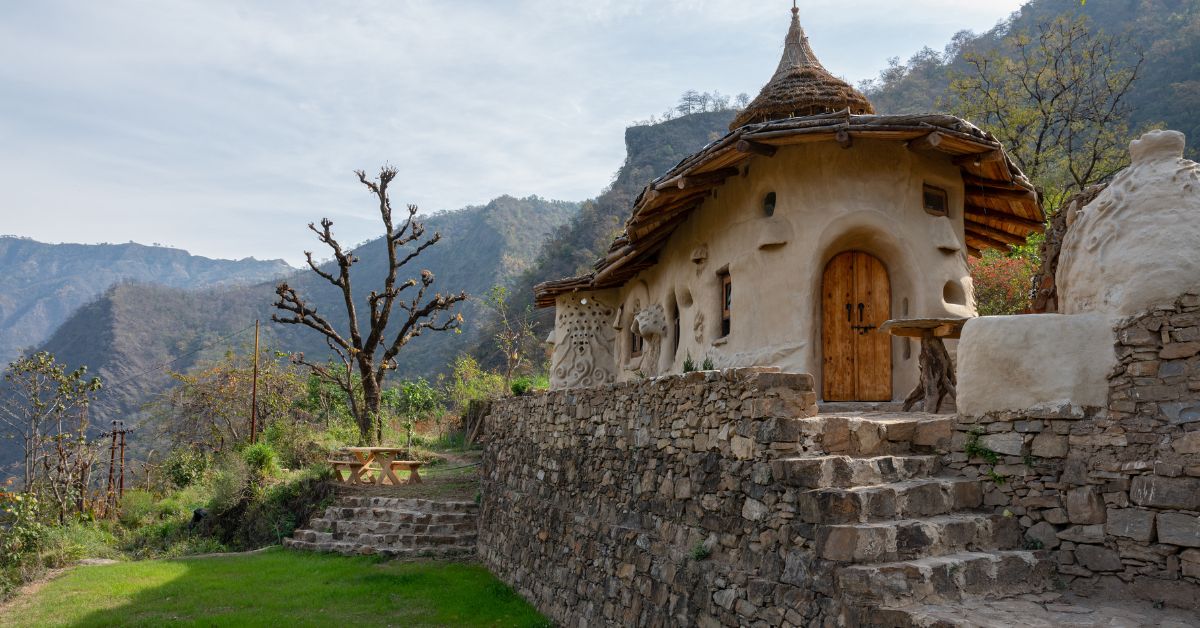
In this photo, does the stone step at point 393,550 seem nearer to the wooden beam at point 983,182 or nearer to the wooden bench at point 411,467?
the wooden bench at point 411,467

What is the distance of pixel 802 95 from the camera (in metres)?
10.8

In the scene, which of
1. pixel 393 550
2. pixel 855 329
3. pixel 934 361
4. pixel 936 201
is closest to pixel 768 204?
pixel 855 329

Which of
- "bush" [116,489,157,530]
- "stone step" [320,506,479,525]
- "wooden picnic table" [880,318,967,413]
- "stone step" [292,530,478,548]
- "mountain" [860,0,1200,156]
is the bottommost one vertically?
"bush" [116,489,157,530]

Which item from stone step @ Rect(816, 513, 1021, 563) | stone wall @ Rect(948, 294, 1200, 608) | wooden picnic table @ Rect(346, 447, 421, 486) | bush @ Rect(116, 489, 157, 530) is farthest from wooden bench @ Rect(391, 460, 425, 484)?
stone wall @ Rect(948, 294, 1200, 608)

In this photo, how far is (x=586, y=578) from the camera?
8.24m

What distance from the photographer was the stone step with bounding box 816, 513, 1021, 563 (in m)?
4.49

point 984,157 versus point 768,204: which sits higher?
point 984,157

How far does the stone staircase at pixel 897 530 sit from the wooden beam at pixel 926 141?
381 centimetres

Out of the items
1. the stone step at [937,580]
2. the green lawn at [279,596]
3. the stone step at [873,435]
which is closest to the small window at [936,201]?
the stone step at [873,435]

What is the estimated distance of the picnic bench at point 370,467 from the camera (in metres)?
16.5

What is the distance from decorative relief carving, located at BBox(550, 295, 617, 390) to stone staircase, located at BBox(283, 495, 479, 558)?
321cm

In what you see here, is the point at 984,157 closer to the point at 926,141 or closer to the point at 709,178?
the point at 926,141

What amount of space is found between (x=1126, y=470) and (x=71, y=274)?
122 meters

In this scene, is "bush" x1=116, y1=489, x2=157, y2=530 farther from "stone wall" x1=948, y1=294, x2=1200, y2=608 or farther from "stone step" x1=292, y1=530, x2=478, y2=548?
"stone wall" x1=948, y1=294, x2=1200, y2=608
